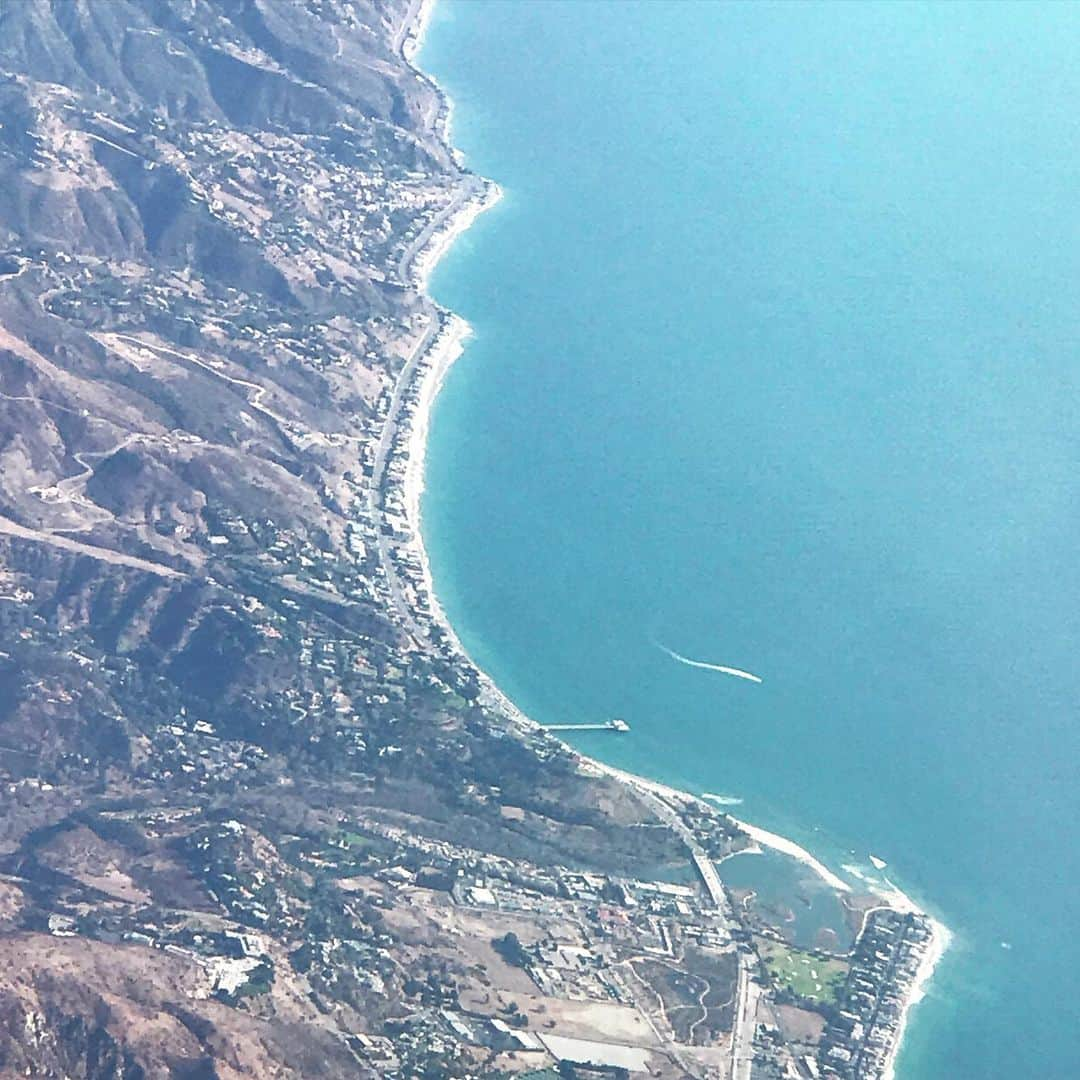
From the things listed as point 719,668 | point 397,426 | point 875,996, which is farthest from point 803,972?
point 397,426

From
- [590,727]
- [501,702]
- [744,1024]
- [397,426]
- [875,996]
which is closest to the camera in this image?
[744,1024]

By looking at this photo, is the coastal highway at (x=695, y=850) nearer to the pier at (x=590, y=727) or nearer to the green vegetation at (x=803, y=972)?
the green vegetation at (x=803, y=972)

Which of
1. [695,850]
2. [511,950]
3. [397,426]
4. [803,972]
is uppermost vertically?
[397,426]

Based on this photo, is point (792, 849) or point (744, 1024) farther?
point (792, 849)

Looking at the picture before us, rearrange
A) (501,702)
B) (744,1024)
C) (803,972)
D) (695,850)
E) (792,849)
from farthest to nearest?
(501,702) < (792,849) < (695,850) < (803,972) < (744,1024)

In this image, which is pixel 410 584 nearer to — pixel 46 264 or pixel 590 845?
pixel 590 845

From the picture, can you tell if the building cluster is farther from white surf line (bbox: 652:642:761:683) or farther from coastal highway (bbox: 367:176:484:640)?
coastal highway (bbox: 367:176:484:640)

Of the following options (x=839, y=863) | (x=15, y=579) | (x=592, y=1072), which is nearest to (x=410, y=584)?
(x=15, y=579)

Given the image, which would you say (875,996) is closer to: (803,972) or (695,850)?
(803,972)
